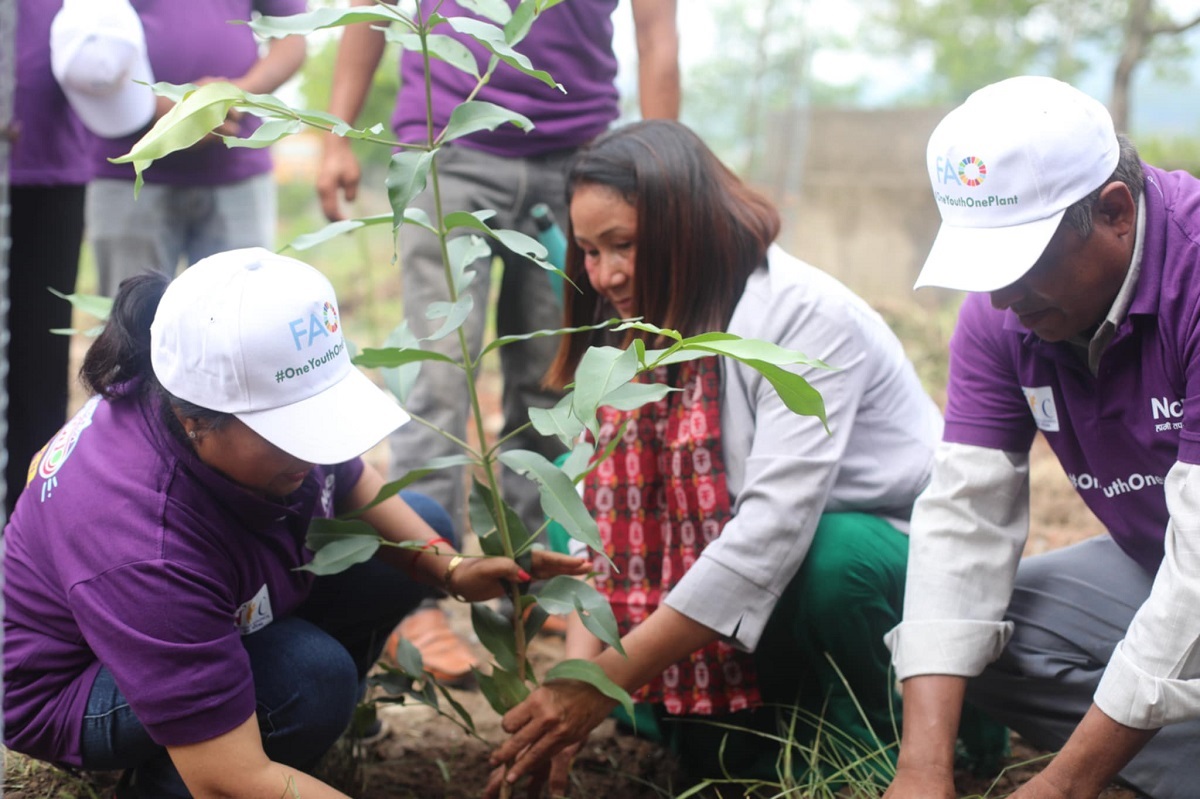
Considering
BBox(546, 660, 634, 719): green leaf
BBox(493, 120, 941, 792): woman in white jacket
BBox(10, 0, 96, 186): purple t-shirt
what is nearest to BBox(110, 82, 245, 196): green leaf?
BBox(493, 120, 941, 792): woman in white jacket

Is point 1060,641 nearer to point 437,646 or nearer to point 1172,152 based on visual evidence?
point 437,646

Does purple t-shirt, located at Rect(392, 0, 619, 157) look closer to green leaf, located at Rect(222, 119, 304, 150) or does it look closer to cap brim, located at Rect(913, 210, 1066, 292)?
A: green leaf, located at Rect(222, 119, 304, 150)

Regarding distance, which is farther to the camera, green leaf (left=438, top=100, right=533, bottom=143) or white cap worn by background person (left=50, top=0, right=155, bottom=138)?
white cap worn by background person (left=50, top=0, right=155, bottom=138)

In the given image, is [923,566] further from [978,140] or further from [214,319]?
[214,319]

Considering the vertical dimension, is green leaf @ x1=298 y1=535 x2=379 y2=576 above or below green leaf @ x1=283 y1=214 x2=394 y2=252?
below

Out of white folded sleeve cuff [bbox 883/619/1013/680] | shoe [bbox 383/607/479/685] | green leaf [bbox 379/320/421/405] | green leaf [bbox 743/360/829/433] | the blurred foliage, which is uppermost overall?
green leaf [bbox 743/360/829/433]

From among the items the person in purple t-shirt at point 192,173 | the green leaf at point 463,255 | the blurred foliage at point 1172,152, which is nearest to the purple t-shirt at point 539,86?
the person in purple t-shirt at point 192,173

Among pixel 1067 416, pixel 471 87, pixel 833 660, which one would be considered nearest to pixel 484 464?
pixel 833 660

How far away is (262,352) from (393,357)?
251 mm

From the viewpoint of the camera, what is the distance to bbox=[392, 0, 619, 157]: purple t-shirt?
8.09 ft

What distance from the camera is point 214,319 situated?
4.61ft

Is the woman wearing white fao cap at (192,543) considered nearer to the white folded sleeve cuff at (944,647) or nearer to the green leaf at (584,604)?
the green leaf at (584,604)

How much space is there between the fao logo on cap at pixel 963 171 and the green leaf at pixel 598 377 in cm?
46

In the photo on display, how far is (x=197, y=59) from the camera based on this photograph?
2596 mm
